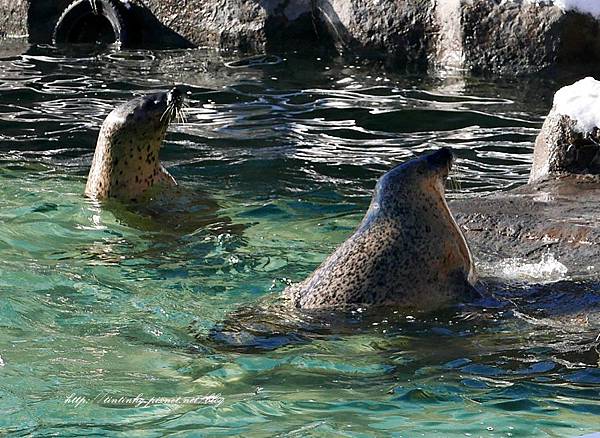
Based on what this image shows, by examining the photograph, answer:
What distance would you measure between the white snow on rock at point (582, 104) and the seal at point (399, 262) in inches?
75.3

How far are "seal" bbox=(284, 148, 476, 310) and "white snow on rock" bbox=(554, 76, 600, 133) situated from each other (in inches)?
75.3

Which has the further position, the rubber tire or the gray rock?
the rubber tire

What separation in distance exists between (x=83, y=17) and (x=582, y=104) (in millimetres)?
8093

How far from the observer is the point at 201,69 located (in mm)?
13070

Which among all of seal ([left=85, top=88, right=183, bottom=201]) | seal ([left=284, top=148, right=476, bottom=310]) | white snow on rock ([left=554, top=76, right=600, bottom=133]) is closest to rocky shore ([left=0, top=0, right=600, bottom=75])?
white snow on rock ([left=554, top=76, right=600, bottom=133])

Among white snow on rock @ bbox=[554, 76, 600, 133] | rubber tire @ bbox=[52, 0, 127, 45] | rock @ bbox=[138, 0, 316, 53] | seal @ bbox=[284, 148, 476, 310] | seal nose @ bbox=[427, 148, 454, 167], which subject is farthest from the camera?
rubber tire @ bbox=[52, 0, 127, 45]

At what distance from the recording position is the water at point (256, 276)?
183 inches

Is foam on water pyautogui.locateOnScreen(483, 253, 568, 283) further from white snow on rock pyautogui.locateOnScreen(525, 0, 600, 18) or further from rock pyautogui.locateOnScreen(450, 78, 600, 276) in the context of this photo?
white snow on rock pyautogui.locateOnScreen(525, 0, 600, 18)

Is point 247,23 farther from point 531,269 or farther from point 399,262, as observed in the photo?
point 399,262

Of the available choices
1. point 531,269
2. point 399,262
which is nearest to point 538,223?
point 531,269

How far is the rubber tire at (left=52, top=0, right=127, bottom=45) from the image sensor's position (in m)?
14.2

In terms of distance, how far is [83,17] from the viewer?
14.6 meters

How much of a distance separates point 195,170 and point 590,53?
4406 mm

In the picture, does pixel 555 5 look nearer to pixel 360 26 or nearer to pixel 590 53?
pixel 590 53
